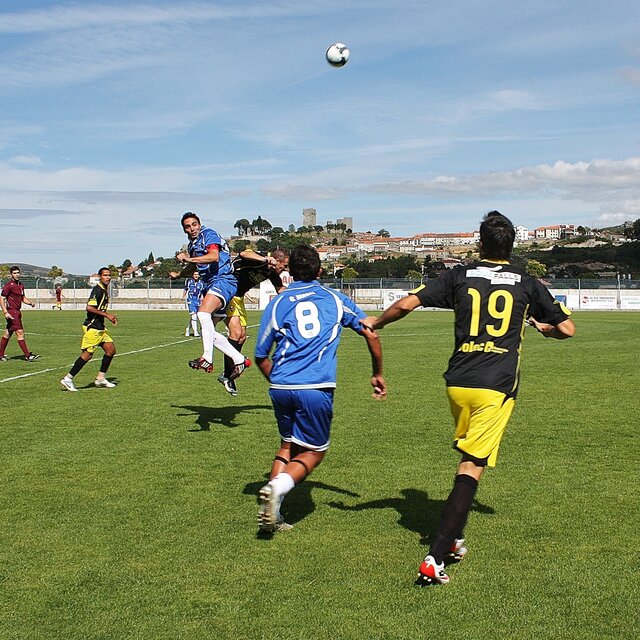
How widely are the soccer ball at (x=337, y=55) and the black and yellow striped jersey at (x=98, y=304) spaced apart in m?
7.73

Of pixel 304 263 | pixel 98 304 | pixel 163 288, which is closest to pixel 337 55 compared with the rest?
pixel 98 304

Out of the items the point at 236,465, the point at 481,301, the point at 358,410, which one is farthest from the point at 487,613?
the point at 358,410

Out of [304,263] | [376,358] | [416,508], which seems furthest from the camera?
[416,508]

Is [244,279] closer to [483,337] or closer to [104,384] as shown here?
[104,384]

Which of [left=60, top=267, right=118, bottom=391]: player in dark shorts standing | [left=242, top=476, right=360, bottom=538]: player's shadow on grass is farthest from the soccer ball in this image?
[left=242, top=476, right=360, bottom=538]: player's shadow on grass

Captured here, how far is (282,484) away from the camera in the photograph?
555cm

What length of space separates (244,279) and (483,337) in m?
6.74

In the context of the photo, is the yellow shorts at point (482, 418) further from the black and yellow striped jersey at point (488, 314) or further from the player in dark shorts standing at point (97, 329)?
the player in dark shorts standing at point (97, 329)

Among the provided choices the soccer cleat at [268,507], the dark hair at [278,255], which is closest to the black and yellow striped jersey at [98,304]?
the dark hair at [278,255]

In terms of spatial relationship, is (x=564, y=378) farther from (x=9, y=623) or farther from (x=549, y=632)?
(x=9, y=623)

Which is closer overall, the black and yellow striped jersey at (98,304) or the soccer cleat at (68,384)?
the soccer cleat at (68,384)

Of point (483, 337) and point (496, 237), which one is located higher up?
point (496, 237)

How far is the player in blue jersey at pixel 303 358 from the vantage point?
18.9 ft

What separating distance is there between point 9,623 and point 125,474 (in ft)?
11.2
